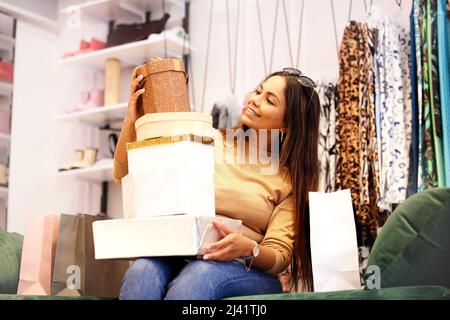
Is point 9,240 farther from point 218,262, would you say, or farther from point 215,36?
point 215,36

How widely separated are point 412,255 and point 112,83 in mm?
1815

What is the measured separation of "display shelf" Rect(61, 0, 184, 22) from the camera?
120 inches

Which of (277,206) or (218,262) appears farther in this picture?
(277,206)

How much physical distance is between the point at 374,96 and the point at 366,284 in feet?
2.75

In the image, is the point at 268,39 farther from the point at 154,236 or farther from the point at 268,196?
the point at 154,236

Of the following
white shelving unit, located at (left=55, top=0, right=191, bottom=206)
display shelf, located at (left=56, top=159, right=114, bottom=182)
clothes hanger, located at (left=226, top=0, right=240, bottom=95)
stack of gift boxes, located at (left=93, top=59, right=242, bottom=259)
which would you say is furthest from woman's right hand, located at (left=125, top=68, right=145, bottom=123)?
display shelf, located at (left=56, top=159, right=114, bottom=182)

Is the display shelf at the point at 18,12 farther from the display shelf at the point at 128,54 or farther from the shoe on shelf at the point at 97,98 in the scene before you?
the shoe on shelf at the point at 97,98

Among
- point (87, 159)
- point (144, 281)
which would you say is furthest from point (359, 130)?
point (87, 159)

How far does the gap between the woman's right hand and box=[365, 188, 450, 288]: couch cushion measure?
0.68m

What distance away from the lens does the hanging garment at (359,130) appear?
2260mm

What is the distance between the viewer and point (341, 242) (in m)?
1.77

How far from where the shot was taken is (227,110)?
8.38 feet

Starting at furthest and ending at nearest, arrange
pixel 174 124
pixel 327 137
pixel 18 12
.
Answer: pixel 18 12 < pixel 327 137 < pixel 174 124

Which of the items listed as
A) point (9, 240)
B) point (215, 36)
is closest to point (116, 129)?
point (215, 36)
